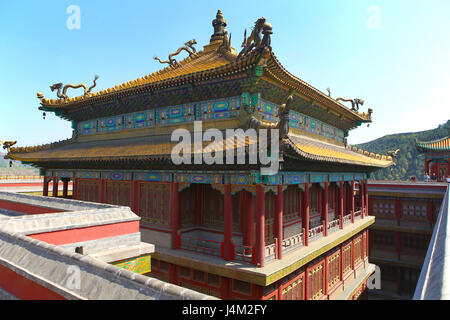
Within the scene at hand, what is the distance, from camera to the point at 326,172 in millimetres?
16344

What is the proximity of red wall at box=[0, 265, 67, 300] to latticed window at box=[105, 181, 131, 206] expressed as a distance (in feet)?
30.4

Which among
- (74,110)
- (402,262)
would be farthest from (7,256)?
(402,262)

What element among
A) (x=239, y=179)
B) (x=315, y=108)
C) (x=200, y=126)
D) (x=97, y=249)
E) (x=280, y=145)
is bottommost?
(x=97, y=249)

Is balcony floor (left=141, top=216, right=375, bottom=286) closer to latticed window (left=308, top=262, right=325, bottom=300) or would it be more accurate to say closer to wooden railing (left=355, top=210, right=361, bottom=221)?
latticed window (left=308, top=262, right=325, bottom=300)

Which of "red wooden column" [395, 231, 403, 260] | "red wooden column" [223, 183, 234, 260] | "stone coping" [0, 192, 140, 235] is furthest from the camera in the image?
"red wooden column" [395, 231, 403, 260]

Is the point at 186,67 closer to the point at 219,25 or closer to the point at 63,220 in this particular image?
the point at 219,25

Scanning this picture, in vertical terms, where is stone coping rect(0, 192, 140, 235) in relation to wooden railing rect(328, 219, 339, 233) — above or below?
above

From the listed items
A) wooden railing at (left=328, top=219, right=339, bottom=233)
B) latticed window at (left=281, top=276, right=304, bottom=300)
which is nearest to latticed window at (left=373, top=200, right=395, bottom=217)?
wooden railing at (left=328, top=219, right=339, bottom=233)

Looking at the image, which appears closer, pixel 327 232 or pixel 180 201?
pixel 180 201

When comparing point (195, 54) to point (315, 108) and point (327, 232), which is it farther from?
point (327, 232)

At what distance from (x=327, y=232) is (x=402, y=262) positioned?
614 inches

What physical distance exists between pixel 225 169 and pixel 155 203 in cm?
484

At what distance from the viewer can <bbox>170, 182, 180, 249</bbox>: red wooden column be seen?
13093 millimetres

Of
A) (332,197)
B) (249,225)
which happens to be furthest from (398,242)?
(249,225)
